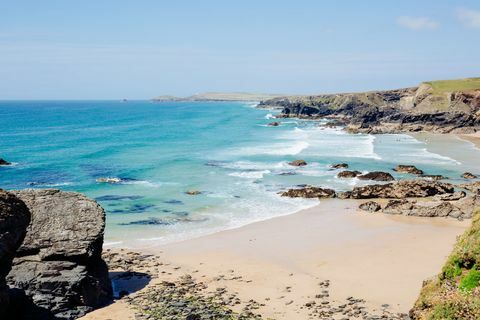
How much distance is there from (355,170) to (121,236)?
2742 cm

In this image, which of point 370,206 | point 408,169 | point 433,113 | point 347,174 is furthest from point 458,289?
point 433,113

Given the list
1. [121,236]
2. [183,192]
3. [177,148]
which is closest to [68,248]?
[121,236]

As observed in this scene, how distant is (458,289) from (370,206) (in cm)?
2120

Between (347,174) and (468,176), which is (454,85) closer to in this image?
(468,176)

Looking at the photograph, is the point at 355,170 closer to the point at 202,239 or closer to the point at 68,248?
the point at 202,239

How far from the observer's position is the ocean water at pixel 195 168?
3170 cm

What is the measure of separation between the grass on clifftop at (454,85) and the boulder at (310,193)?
7852cm

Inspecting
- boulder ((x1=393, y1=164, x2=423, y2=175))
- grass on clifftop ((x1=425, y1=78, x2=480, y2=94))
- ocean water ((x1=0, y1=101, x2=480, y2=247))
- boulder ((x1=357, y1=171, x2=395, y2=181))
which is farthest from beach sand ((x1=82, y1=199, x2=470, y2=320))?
grass on clifftop ((x1=425, y1=78, x2=480, y2=94))

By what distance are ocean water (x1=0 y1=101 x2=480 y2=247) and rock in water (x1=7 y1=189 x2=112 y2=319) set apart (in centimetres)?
767

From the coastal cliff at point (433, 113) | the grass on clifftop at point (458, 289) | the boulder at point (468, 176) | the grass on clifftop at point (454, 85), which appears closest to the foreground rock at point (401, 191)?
the boulder at point (468, 176)

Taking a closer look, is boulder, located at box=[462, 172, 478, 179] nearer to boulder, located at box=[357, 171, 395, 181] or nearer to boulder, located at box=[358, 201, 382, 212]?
boulder, located at box=[357, 171, 395, 181]

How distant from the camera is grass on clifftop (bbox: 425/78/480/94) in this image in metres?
105

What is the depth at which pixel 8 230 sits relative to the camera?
13.4 metres

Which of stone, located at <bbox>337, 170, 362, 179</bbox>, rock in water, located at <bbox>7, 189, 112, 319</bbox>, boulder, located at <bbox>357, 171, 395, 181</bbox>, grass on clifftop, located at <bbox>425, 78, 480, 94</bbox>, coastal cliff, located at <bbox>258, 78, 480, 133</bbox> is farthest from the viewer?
grass on clifftop, located at <bbox>425, 78, 480, 94</bbox>
